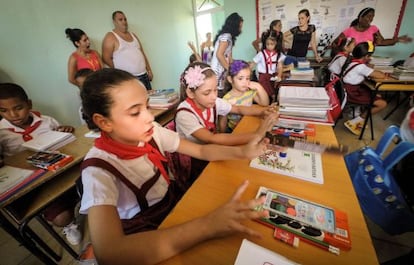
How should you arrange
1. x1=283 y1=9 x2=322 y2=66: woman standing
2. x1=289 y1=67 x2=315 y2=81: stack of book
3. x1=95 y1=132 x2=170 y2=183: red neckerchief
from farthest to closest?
1. x1=283 y1=9 x2=322 y2=66: woman standing
2. x1=289 y1=67 x2=315 y2=81: stack of book
3. x1=95 y1=132 x2=170 y2=183: red neckerchief

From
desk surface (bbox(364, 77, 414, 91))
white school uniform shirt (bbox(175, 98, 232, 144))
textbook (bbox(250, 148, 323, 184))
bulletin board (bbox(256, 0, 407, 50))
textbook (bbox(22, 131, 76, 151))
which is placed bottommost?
desk surface (bbox(364, 77, 414, 91))

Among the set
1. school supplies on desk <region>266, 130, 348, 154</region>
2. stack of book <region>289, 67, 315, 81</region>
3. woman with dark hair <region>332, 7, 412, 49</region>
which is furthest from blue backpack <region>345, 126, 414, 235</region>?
woman with dark hair <region>332, 7, 412, 49</region>

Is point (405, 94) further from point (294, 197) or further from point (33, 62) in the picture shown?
point (33, 62)

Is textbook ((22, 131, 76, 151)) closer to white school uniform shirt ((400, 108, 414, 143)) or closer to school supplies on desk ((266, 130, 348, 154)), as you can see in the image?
school supplies on desk ((266, 130, 348, 154))

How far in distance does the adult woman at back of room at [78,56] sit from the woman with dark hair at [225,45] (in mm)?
1602

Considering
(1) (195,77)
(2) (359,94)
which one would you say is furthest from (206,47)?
(1) (195,77)

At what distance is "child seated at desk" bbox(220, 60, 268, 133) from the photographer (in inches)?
62.2

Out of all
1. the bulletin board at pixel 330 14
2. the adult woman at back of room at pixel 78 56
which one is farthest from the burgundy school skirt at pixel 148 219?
the bulletin board at pixel 330 14

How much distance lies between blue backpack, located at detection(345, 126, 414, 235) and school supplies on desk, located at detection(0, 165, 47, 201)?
1632 millimetres

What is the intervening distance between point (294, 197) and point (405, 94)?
4031mm

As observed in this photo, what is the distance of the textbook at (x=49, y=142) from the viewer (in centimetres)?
116

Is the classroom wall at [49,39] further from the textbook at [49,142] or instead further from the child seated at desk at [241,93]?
the child seated at desk at [241,93]

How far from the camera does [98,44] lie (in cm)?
273

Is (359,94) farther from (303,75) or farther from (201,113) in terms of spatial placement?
(201,113)
